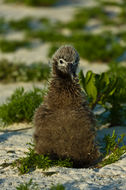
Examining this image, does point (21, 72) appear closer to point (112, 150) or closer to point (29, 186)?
point (112, 150)

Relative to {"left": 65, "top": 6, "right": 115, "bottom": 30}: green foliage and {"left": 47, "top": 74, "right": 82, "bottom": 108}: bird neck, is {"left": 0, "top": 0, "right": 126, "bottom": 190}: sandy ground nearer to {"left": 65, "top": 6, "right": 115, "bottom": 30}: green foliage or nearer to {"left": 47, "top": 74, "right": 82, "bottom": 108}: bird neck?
{"left": 47, "top": 74, "right": 82, "bottom": 108}: bird neck

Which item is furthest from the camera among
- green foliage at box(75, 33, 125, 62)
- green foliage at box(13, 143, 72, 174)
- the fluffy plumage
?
green foliage at box(75, 33, 125, 62)

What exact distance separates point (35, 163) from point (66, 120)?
61cm

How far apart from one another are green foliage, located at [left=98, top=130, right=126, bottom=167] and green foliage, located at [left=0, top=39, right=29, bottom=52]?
6221 millimetres

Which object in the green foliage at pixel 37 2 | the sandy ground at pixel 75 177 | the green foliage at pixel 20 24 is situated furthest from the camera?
the green foliage at pixel 37 2

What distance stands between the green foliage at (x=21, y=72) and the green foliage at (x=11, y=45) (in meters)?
1.39

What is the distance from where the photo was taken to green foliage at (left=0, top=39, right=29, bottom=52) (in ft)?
32.6

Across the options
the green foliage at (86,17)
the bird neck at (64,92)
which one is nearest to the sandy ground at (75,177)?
the bird neck at (64,92)

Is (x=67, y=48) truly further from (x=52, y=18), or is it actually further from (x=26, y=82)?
(x=52, y=18)

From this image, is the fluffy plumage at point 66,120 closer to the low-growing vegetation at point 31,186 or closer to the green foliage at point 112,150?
the green foliage at point 112,150

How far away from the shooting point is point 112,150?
4.14 metres

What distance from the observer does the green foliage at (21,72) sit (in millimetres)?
7993

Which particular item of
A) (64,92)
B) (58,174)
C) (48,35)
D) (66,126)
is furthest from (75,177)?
(48,35)

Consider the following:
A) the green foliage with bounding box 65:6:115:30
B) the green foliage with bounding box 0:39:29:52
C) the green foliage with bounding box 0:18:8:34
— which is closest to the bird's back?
the green foliage with bounding box 0:39:29:52
